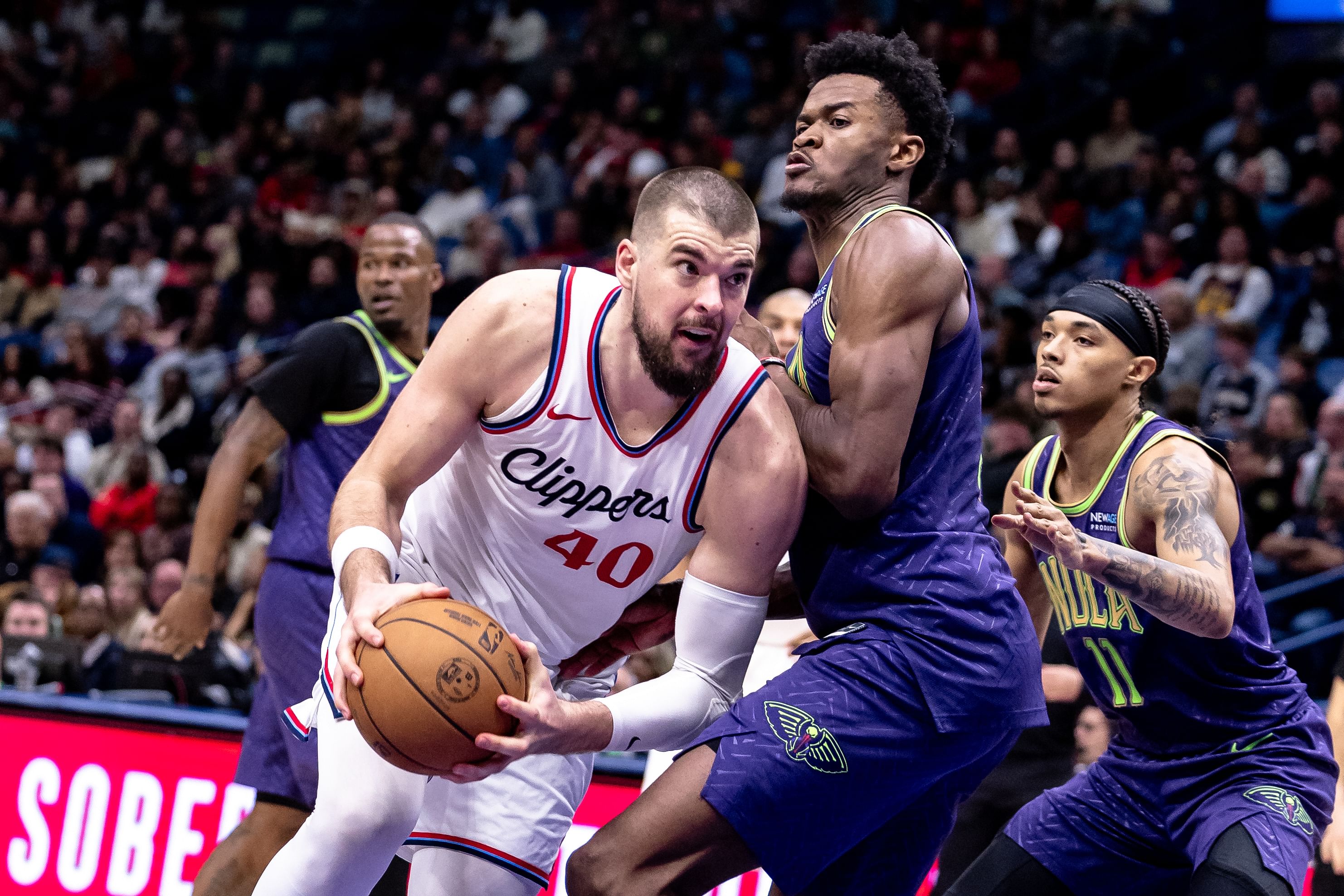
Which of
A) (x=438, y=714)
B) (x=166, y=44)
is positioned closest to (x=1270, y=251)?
(x=438, y=714)

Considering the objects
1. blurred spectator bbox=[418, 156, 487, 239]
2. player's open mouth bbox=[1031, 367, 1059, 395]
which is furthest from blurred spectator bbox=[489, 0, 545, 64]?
player's open mouth bbox=[1031, 367, 1059, 395]

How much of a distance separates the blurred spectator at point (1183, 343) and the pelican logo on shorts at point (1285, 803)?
568cm

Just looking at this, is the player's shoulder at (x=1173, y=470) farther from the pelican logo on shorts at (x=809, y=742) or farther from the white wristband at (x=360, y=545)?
the white wristband at (x=360, y=545)

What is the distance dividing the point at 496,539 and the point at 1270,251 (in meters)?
8.11

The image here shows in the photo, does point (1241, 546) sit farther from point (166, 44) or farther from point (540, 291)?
point (166, 44)

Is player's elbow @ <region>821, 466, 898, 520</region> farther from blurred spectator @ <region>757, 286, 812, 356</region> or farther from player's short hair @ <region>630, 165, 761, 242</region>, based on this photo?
blurred spectator @ <region>757, 286, 812, 356</region>

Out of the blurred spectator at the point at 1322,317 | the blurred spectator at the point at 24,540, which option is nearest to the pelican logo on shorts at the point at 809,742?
the blurred spectator at the point at 1322,317

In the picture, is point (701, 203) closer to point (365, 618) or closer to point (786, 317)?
point (365, 618)

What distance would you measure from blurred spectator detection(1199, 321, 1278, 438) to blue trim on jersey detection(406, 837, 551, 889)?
597 cm

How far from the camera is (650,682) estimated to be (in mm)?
3029

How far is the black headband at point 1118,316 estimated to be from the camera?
3.77m

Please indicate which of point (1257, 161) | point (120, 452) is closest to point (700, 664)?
point (1257, 161)

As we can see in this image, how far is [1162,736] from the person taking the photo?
3.59 m

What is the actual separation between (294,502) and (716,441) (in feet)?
7.28
